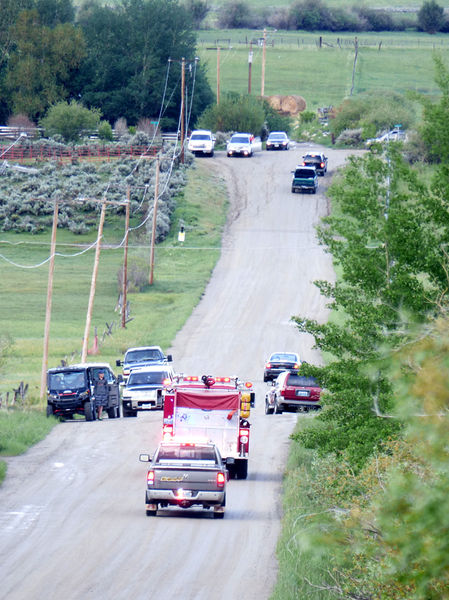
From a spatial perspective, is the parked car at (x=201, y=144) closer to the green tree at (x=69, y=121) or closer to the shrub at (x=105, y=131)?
the shrub at (x=105, y=131)

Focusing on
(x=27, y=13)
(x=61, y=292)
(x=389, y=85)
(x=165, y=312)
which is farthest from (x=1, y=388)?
(x=389, y=85)

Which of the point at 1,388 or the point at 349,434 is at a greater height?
the point at 349,434

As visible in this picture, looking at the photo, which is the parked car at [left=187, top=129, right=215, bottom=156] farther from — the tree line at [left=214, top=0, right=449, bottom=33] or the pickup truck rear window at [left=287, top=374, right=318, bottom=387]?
the tree line at [left=214, top=0, right=449, bottom=33]

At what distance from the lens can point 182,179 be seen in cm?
8600

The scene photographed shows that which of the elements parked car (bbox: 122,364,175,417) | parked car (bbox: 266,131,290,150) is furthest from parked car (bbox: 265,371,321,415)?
parked car (bbox: 266,131,290,150)

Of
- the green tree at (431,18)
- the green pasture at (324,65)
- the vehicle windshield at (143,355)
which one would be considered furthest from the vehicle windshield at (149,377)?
the green tree at (431,18)

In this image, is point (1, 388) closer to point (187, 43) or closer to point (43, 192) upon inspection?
point (43, 192)

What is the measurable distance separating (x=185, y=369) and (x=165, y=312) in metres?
13.8

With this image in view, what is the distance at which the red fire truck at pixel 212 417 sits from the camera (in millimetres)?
25141

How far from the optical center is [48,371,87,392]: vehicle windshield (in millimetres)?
35406

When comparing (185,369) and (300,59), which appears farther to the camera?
(300,59)

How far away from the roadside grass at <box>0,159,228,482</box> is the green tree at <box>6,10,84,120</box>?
76.0 ft

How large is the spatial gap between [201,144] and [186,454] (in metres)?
74.3

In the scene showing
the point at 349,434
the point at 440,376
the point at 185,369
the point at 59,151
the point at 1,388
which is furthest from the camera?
the point at 59,151
